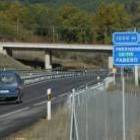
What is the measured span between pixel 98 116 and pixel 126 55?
1.48 meters

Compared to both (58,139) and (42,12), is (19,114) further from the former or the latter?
(42,12)

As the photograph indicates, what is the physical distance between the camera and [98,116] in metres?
14.1

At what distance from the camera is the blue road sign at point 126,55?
46.4 ft

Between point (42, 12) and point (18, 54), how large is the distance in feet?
163

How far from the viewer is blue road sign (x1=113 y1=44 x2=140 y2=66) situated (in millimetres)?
14148

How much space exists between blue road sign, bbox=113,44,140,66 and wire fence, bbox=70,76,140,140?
932mm

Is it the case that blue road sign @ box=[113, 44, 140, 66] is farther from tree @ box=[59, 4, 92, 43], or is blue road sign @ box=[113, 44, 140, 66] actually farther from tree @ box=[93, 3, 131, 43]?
tree @ box=[93, 3, 131, 43]

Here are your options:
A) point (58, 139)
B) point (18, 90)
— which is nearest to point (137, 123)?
point (58, 139)

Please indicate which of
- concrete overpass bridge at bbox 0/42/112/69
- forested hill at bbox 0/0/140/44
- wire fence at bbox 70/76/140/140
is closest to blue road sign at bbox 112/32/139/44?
wire fence at bbox 70/76/140/140

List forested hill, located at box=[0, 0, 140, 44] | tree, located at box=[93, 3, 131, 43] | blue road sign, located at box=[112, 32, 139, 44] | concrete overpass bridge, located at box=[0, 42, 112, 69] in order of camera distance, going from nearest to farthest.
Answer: blue road sign, located at box=[112, 32, 139, 44] → concrete overpass bridge, located at box=[0, 42, 112, 69] → forested hill, located at box=[0, 0, 140, 44] → tree, located at box=[93, 3, 131, 43]

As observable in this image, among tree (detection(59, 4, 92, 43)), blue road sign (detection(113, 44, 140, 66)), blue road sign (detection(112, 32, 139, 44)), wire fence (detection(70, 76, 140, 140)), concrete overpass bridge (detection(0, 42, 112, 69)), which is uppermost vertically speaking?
tree (detection(59, 4, 92, 43))

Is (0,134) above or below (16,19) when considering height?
below

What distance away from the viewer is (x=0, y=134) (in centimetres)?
1839

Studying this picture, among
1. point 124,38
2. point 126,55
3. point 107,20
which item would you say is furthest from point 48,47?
point 126,55
